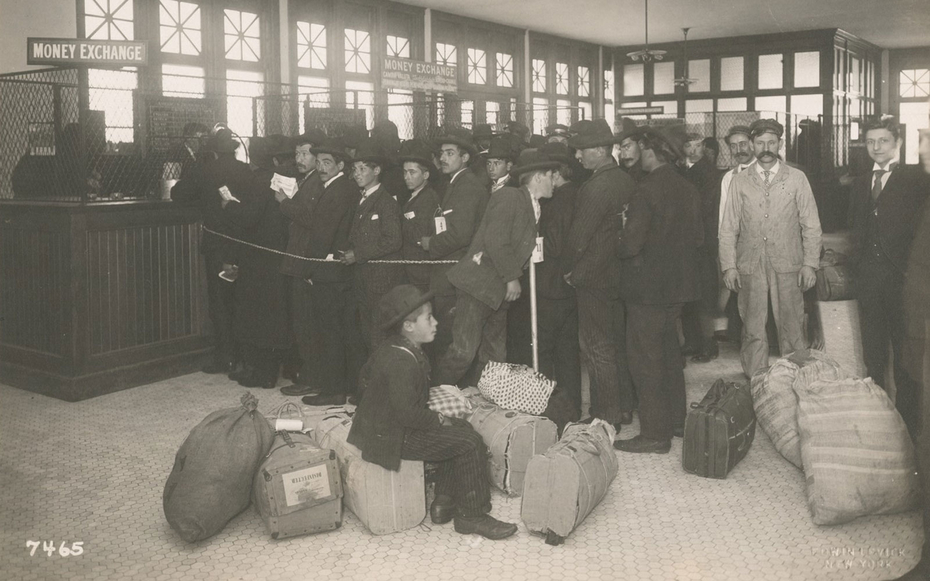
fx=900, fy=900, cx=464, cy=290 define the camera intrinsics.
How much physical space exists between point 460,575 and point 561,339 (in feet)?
7.54

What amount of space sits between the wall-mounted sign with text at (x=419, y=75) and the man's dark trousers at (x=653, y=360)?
6086 millimetres

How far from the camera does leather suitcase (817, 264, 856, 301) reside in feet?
19.8

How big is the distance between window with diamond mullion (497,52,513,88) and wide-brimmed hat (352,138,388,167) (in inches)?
381

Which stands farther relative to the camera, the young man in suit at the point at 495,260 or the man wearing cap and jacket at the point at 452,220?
the man wearing cap and jacket at the point at 452,220

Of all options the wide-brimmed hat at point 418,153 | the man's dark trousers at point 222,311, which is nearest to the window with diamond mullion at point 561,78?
the wide-brimmed hat at point 418,153

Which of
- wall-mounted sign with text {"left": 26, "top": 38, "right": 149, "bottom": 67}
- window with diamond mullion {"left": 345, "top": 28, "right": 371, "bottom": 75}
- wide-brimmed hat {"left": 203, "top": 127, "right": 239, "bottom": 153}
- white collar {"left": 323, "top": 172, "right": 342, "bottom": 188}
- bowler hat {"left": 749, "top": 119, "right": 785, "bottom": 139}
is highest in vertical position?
window with diamond mullion {"left": 345, "top": 28, "right": 371, "bottom": 75}

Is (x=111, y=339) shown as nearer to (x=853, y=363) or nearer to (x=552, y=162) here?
(x=552, y=162)

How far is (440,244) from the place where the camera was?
5422 millimetres

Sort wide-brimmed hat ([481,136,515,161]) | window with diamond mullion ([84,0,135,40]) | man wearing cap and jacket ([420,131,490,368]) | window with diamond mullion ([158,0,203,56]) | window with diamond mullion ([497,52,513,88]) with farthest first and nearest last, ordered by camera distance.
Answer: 1. window with diamond mullion ([497,52,513,88])
2. window with diamond mullion ([158,0,203,56])
3. window with diamond mullion ([84,0,135,40])
4. wide-brimmed hat ([481,136,515,161])
5. man wearing cap and jacket ([420,131,490,368])

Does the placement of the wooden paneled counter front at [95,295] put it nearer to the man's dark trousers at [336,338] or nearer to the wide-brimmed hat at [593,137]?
the man's dark trousers at [336,338]

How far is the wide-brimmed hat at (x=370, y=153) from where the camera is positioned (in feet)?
18.5

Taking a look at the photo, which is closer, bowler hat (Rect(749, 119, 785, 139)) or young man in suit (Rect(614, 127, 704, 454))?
young man in suit (Rect(614, 127, 704, 454))

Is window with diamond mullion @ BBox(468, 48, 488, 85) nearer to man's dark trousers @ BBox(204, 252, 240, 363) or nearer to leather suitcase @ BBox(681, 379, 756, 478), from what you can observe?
man's dark trousers @ BBox(204, 252, 240, 363)

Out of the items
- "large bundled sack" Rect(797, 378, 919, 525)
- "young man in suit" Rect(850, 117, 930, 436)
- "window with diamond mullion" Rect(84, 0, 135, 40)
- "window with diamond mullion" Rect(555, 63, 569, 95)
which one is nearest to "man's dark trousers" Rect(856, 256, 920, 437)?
"young man in suit" Rect(850, 117, 930, 436)
